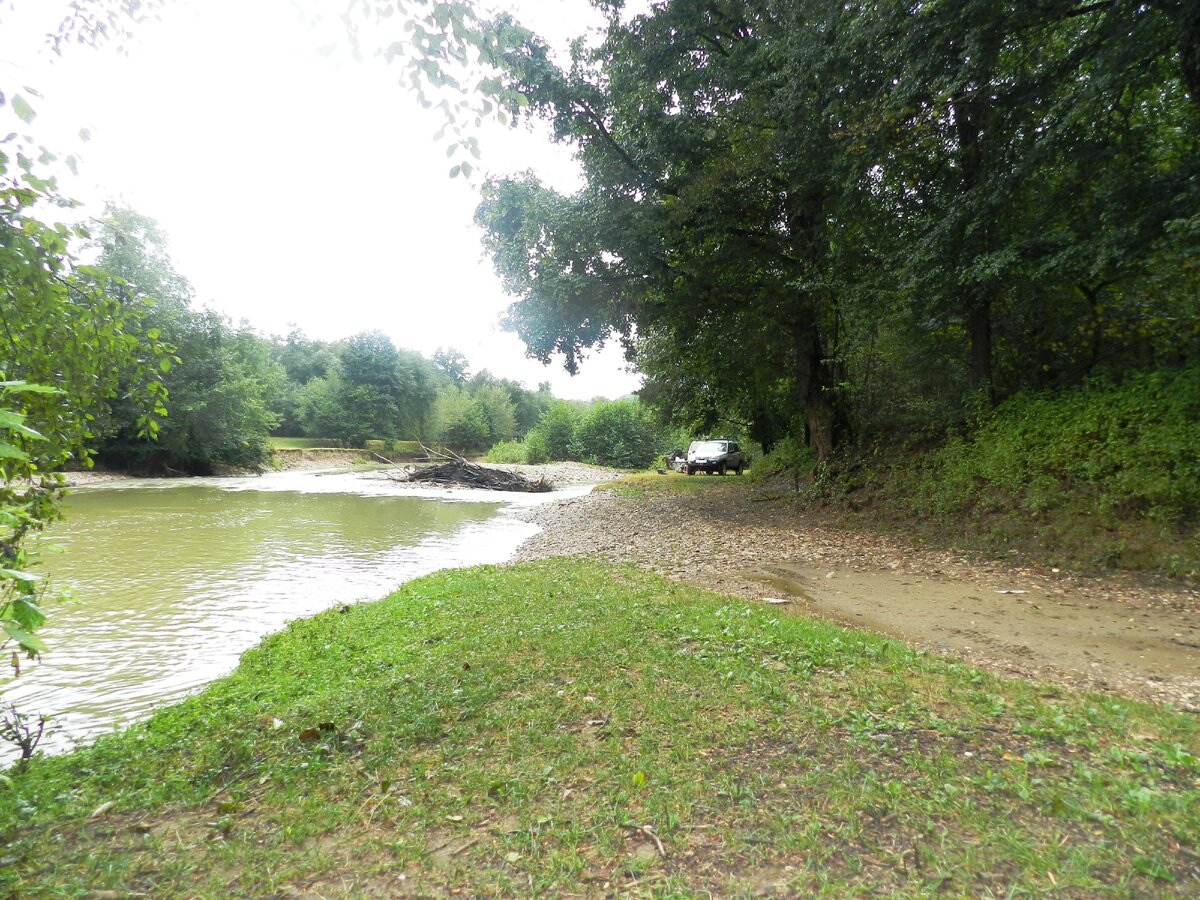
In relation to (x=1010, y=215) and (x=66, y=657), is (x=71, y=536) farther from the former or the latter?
(x=1010, y=215)

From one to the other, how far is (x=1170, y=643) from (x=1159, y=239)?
5.50 m

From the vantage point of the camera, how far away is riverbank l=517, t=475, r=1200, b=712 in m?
4.68

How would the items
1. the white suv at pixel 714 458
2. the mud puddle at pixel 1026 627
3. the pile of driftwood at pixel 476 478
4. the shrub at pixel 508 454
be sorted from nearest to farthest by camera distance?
1. the mud puddle at pixel 1026 627
2. the white suv at pixel 714 458
3. the pile of driftwood at pixel 476 478
4. the shrub at pixel 508 454

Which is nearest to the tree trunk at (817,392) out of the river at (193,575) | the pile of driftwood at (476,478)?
the river at (193,575)

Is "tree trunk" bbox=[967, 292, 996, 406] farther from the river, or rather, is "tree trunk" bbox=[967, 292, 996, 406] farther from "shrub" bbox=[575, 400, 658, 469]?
"shrub" bbox=[575, 400, 658, 469]

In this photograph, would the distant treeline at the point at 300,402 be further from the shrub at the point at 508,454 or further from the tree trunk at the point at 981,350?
the tree trunk at the point at 981,350

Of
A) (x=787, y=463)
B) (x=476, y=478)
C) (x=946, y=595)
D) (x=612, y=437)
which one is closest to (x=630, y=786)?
(x=946, y=595)

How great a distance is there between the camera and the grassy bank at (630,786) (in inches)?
88.7

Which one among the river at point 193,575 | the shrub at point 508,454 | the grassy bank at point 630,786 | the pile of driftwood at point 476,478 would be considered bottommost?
the river at point 193,575

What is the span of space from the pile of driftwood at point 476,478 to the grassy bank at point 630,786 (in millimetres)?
25809

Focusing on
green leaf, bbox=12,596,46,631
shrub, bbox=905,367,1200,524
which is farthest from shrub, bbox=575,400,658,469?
green leaf, bbox=12,596,46,631

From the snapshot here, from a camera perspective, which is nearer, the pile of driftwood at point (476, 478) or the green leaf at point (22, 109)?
the green leaf at point (22, 109)

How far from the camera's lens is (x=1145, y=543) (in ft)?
23.7

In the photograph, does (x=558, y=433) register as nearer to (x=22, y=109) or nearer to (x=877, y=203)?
(x=877, y=203)
